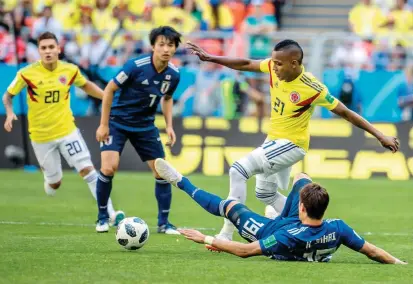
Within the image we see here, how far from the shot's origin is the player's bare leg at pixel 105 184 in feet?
40.8

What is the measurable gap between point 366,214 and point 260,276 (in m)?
7.04

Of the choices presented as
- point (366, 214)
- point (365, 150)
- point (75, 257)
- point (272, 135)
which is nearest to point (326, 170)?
point (365, 150)

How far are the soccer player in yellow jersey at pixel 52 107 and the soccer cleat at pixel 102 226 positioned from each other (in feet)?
5.56

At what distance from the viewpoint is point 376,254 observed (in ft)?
31.7

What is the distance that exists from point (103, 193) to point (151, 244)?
155 centimetres

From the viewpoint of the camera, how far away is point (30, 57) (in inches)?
897

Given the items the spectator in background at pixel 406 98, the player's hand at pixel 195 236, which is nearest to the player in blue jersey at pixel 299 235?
the player's hand at pixel 195 236

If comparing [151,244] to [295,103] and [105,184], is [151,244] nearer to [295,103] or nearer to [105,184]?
[105,184]

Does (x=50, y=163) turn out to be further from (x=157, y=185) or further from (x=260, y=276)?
(x=260, y=276)

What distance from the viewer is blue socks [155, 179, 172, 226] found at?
41.5 ft

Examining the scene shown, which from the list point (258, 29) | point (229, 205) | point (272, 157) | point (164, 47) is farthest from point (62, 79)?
point (258, 29)

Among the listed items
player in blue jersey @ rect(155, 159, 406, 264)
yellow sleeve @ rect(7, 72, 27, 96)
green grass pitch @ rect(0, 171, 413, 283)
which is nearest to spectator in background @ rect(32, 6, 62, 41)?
green grass pitch @ rect(0, 171, 413, 283)

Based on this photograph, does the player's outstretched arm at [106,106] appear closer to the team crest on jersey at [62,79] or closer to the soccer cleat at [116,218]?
the soccer cleat at [116,218]

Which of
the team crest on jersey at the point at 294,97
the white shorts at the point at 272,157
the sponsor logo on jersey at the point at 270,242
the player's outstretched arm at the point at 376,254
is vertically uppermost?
the team crest on jersey at the point at 294,97
